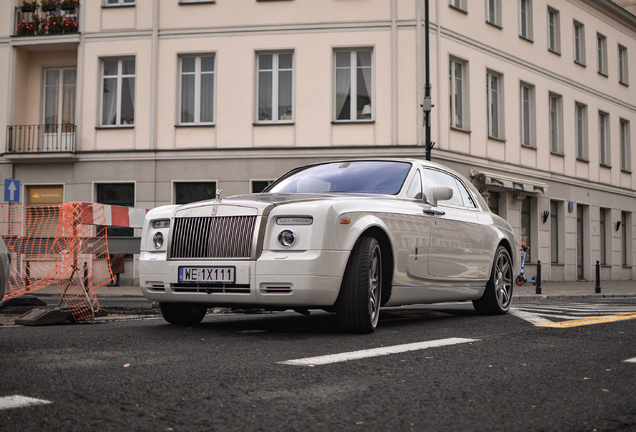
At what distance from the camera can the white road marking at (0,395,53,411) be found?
3.40m

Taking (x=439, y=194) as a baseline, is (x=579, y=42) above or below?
above

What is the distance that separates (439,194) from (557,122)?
73.6ft

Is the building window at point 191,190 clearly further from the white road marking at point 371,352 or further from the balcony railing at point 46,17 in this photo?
the white road marking at point 371,352

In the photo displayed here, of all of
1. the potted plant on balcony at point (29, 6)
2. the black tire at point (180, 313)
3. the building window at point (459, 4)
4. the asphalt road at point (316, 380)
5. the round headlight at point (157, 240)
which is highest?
the building window at point (459, 4)

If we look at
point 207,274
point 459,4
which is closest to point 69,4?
point 459,4

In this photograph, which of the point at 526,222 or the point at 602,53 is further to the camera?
the point at 602,53

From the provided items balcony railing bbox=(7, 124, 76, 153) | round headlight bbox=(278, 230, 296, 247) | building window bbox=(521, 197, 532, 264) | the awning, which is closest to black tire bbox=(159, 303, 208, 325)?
round headlight bbox=(278, 230, 296, 247)

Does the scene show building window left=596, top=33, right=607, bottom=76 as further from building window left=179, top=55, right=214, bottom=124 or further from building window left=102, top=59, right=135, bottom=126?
building window left=102, top=59, right=135, bottom=126

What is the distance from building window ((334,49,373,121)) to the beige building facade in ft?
0.12

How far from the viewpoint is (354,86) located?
22328mm

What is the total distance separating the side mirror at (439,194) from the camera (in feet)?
24.9

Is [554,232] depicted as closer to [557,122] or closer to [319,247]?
[557,122]

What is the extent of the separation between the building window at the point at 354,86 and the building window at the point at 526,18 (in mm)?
7525

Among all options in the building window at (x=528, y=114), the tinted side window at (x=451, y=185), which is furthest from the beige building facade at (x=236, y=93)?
the tinted side window at (x=451, y=185)
